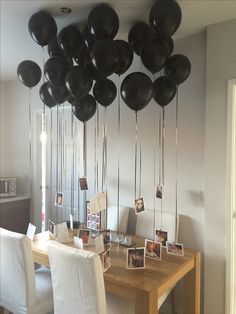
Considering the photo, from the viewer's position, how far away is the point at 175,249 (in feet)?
Result: 6.91

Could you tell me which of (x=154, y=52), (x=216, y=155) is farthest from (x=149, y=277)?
(x=154, y=52)

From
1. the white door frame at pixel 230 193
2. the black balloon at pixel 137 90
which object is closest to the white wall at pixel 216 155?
the white door frame at pixel 230 193

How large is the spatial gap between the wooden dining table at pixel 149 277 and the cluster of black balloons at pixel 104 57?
108cm

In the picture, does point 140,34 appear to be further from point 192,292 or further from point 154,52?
point 192,292

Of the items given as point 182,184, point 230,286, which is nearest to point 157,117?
point 182,184

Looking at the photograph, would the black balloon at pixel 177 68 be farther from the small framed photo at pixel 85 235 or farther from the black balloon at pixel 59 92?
the small framed photo at pixel 85 235

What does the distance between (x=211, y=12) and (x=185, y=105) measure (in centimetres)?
77

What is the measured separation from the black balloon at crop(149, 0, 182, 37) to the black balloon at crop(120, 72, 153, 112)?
0.33 m

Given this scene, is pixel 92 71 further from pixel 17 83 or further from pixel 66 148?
pixel 17 83

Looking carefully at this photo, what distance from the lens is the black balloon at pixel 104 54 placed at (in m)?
1.80

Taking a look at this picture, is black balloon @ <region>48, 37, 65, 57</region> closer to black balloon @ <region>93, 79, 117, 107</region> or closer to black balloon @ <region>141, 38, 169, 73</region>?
black balloon @ <region>93, 79, 117, 107</region>

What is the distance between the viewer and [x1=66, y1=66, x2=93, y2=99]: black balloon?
197 cm

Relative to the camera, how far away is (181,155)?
259 cm

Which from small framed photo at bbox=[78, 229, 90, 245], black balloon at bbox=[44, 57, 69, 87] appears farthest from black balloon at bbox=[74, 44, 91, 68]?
small framed photo at bbox=[78, 229, 90, 245]
